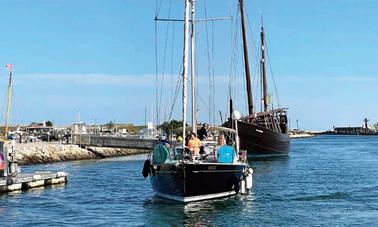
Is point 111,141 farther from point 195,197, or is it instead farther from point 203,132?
point 195,197

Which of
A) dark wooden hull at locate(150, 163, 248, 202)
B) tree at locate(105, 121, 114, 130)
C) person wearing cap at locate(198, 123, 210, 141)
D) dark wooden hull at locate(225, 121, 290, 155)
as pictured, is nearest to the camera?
dark wooden hull at locate(150, 163, 248, 202)

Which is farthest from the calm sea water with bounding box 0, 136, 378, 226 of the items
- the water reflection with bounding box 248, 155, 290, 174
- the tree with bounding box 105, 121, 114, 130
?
the tree with bounding box 105, 121, 114, 130

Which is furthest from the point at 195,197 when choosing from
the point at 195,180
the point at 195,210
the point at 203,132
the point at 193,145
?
the point at 203,132

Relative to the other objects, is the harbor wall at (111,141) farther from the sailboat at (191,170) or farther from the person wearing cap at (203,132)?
the sailboat at (191,170)

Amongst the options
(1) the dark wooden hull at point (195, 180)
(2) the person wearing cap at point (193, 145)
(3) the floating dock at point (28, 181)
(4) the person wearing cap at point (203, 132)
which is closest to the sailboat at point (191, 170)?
(1) the dark wooden hull at point (195, 180)

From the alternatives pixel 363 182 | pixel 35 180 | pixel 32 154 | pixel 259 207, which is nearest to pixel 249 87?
pixel 32 154

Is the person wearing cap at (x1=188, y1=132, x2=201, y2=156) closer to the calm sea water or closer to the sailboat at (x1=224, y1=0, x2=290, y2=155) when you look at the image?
the calm sea water

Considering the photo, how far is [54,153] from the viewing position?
6912cm

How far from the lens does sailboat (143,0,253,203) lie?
27281 millimetres

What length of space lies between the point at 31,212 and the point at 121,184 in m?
13.9

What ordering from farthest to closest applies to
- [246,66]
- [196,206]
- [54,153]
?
[246,66], [54,153], [196,206]

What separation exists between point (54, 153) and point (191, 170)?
147 feet

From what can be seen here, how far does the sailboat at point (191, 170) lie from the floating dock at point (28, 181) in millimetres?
8809

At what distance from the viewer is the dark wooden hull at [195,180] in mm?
27125
